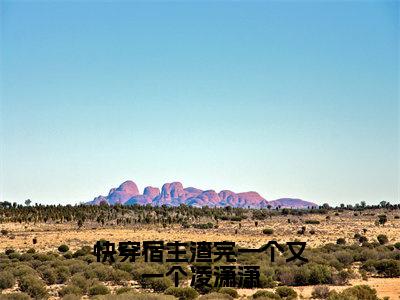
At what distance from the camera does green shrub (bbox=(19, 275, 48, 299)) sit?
82.3 ft

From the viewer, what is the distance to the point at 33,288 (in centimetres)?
2533

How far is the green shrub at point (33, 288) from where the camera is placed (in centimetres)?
2508

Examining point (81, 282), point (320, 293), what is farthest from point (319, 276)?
point (81, 282)

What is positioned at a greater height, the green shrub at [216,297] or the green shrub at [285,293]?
the green shrub at [216,297]

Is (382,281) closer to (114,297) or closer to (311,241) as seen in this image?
(114,297)

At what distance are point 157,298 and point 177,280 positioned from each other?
7.95 metres

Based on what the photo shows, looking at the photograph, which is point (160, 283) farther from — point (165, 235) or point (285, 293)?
point (165, 235)

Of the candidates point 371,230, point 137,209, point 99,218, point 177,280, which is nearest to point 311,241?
point 371,230

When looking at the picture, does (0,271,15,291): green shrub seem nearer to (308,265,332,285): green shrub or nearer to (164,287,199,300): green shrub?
(164,287,199,300): green shrub

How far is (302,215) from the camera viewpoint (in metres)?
112

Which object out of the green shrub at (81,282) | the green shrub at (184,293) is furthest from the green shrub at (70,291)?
the green shrub at (184,293)

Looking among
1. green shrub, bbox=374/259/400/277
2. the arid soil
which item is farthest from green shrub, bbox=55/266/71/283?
the arid soil

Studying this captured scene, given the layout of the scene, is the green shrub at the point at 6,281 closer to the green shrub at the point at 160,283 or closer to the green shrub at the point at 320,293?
the green shrub at the point at 160,283

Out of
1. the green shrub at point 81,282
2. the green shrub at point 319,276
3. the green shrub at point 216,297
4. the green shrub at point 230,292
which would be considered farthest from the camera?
the green shrub at point 319,276
